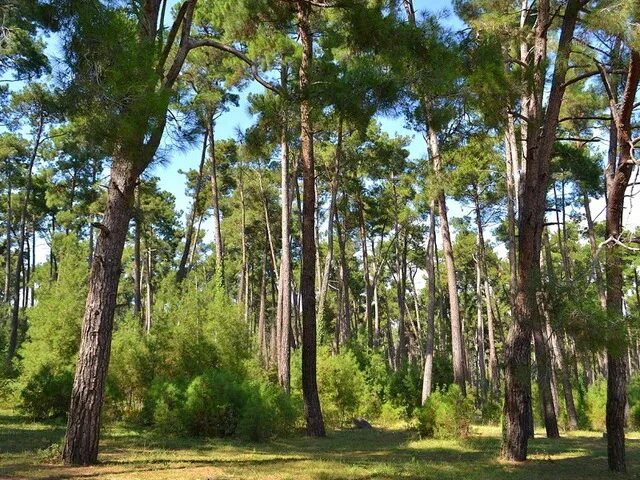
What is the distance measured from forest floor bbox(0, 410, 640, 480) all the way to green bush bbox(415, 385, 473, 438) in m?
0.33

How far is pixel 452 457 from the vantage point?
893cm

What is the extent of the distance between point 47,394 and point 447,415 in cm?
814

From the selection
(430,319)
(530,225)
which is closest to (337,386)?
(430,319)

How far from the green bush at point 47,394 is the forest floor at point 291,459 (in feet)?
1.96

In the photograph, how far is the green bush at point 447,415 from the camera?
1140cm

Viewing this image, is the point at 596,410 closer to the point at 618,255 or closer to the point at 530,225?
the point at 530,225

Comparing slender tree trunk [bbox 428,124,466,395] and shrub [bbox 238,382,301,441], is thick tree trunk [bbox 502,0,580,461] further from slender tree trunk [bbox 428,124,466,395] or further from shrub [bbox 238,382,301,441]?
slender tree trunk [bbox 428,124,466,395]

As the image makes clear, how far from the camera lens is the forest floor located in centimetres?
641

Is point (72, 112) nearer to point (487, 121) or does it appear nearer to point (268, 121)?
point (268, 121)

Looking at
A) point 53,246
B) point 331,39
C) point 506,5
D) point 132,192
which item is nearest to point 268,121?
point 331,39

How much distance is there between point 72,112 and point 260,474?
14.3ft

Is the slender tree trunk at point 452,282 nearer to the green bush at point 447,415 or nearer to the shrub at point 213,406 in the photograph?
the green bush at point 447,415

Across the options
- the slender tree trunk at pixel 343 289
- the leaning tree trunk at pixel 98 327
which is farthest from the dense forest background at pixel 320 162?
the slender tree trunk at pixel 343 289

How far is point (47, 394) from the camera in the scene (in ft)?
39.5
